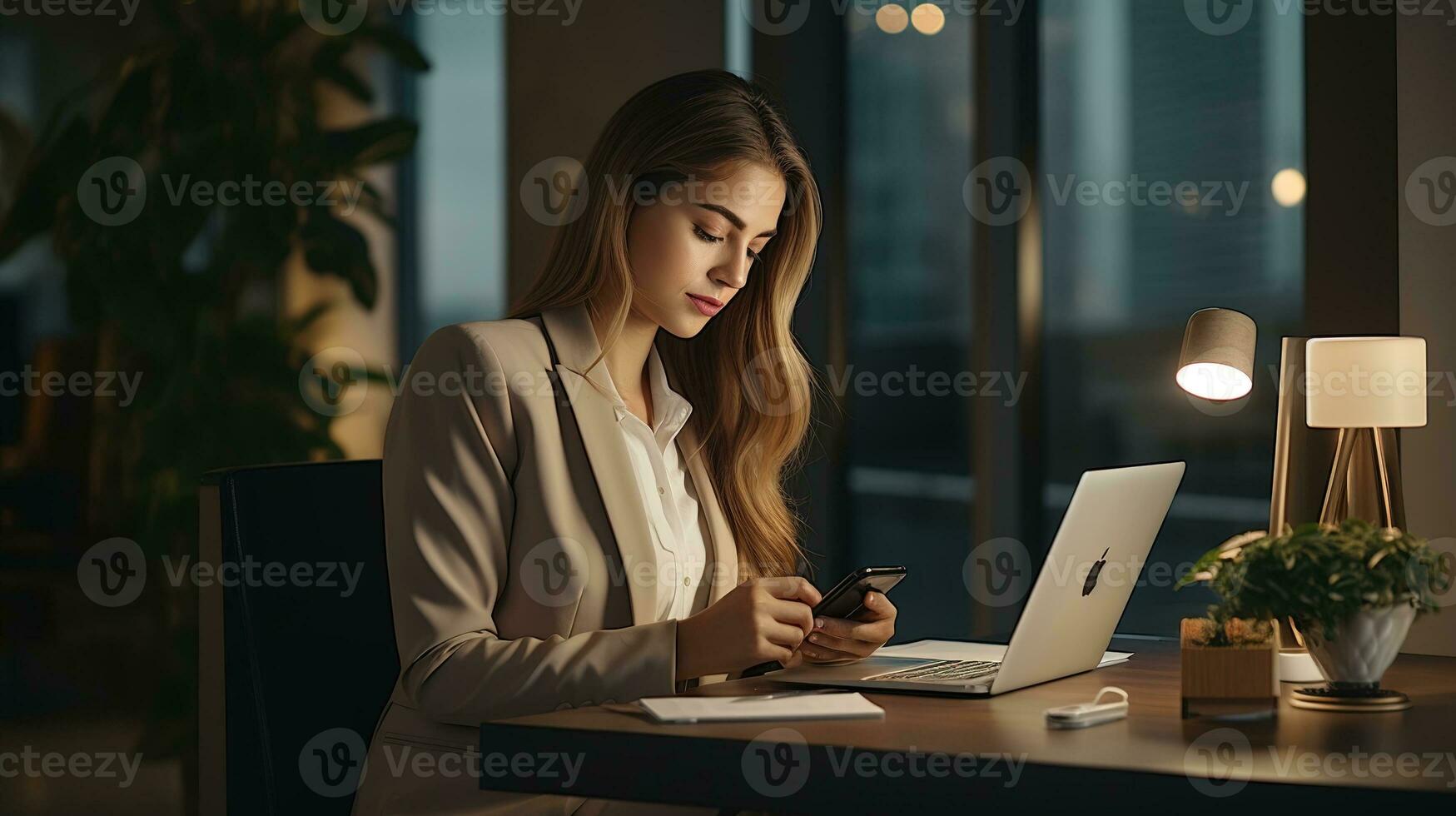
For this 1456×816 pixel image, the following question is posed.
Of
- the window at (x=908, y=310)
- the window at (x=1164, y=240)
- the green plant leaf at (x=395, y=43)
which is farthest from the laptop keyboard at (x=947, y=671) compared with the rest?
the green plant leaf at (x=395, y=43)

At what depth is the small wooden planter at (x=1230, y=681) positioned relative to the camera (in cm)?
143

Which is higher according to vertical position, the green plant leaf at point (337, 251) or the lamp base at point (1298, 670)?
the green plant leaf at point (337, 251)

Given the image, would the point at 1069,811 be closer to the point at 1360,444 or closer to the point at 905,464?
the point at 1360,444

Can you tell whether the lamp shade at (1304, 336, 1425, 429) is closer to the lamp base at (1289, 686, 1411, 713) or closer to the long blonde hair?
the lamp base at (1289, 686, 1411, 713)

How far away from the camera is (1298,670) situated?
1.74 m

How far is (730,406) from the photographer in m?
2.18

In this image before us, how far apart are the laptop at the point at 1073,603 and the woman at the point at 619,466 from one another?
91mm

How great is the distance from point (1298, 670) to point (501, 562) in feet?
3.14

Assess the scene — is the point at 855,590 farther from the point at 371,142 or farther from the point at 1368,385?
the point at 371,142

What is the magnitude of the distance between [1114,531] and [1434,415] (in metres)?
1.09

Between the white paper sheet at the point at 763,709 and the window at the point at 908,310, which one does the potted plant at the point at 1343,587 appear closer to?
the white paper sheet at the point at 763,709

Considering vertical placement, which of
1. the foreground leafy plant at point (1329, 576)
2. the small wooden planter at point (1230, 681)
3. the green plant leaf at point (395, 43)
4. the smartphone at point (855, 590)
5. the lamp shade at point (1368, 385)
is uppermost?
the green plant leaf at point (395, 43)

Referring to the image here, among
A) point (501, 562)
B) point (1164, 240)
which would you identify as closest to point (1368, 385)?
point (501, 562)

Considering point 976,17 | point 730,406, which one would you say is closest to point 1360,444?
point 730,406
